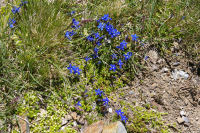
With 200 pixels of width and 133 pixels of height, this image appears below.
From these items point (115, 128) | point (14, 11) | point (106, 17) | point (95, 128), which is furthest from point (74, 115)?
point (14, 11)

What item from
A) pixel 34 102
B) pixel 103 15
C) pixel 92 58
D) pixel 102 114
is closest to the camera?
pixel 34 102

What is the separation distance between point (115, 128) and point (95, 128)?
0.93 ft

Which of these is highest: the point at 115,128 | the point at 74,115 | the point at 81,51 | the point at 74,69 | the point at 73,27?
the point at 73,27

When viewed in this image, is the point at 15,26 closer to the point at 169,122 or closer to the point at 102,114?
the point at 102,114

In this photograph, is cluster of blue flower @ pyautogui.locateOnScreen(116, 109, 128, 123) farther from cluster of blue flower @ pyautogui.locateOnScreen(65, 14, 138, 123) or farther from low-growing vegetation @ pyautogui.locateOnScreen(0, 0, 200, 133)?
cluster of blue flower @ pyautogui.locateOnScreen(65, 14, 138, 123)

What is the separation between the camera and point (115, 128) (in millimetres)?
3164

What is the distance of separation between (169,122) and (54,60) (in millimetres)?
2044

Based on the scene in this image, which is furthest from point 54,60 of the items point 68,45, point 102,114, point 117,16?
point 117,16

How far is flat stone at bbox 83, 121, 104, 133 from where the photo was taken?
3.21 m

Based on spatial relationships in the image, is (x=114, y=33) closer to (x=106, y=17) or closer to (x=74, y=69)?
(x=106, y=17)

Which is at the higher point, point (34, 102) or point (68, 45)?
point (68, 45)

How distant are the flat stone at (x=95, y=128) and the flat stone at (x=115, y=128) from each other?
8cm

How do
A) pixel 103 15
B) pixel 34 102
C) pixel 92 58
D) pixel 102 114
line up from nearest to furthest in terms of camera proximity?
pixel 34 102, pixel 102 114, pixel 92 58, pixel 103 15

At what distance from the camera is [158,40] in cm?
403
